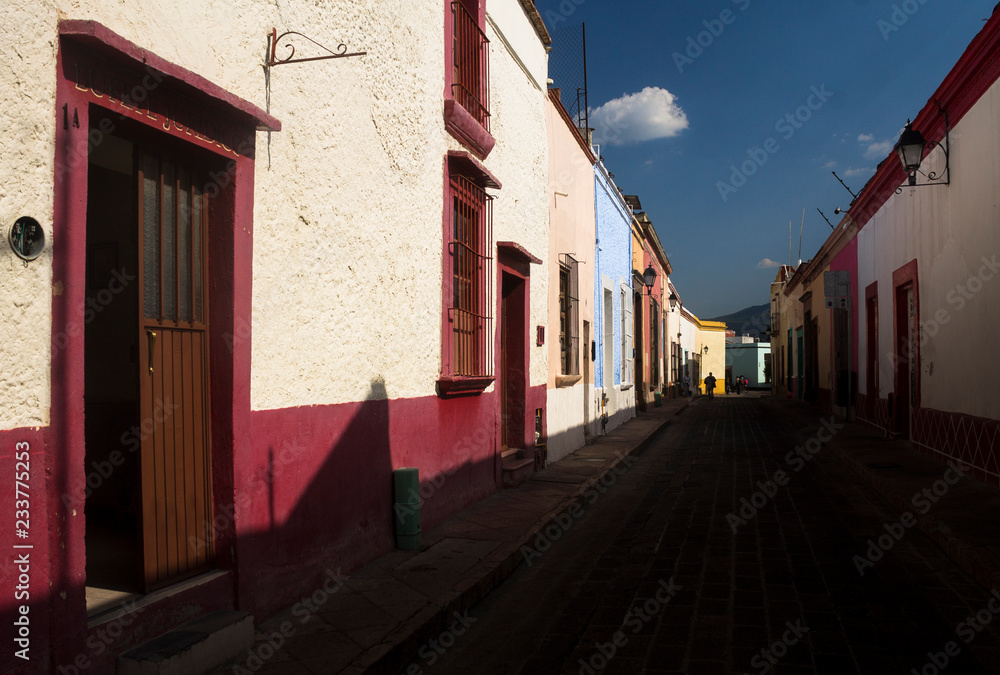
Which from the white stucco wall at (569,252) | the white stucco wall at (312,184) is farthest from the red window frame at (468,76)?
the white stucco wall at (569,252)

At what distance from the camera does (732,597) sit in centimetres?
509

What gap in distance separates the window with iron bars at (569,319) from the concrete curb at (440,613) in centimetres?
571

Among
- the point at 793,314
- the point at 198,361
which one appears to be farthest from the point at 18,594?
the point at 793,314

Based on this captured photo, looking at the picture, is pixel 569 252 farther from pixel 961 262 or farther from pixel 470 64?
pixel 961 262

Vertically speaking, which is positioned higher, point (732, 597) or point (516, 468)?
point (516, 468)

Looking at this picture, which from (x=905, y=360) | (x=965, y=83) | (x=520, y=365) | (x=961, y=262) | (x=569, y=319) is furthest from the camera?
(x=905, y=360)

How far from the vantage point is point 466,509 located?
7934 mm

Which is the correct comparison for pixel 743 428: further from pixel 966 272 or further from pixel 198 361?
pixel 198 361

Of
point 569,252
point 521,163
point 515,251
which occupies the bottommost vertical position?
point 515,251

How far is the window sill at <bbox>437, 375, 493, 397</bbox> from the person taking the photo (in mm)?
7316

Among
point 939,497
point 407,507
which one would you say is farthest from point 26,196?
point 939,497

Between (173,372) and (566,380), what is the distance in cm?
859

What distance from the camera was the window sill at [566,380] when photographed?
12.0m

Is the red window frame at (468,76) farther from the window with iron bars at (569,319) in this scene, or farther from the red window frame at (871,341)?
the red window frame at (871,341)
